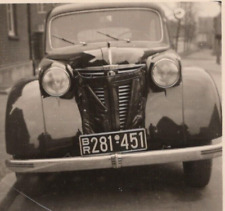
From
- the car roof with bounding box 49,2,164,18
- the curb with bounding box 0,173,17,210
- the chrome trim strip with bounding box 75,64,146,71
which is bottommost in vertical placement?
the curb with bounding box 0,173,17,210

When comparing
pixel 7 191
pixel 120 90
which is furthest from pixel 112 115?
pixel 7 191

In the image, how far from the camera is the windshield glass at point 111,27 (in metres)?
3.67

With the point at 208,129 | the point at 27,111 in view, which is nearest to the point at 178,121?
the point at 208,129

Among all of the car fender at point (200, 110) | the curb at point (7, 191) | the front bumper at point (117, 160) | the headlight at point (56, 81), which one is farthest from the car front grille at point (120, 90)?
the curb at point (7, 191)

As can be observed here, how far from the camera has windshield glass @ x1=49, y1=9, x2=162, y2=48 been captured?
12.0 ft

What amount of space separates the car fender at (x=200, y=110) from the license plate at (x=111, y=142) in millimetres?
365

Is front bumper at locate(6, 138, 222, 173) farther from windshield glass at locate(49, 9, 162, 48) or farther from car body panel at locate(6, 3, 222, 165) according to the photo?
windshield glass at locate(49, 9, 162, 48)

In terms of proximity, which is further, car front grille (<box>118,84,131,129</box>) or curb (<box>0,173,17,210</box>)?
curb (<box>0,173,17,210</box>)

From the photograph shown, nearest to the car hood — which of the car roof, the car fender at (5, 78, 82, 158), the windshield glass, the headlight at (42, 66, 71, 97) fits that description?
the headlight at (42, 66, 71, 97)

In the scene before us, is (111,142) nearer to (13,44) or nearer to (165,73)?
(165,73)

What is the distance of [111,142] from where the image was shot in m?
2.66

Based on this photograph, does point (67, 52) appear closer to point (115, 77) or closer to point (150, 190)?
point (115, 77)

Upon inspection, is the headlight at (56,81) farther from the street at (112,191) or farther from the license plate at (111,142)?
the street at (112,191)

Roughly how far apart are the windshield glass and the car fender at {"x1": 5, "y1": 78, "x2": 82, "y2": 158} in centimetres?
103
